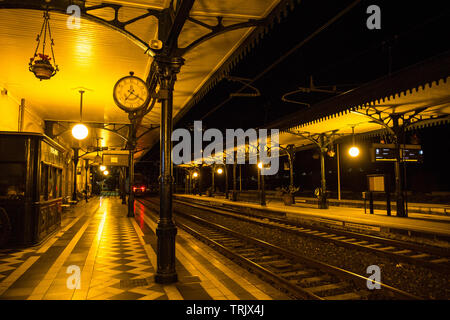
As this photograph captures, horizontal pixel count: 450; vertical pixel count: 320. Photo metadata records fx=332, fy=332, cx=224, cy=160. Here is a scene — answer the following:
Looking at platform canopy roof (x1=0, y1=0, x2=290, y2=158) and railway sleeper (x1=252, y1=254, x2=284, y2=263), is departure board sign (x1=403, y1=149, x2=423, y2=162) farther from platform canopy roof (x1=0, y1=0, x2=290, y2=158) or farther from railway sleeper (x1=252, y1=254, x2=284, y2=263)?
platform canopy roof (x1=0, y1=0, x2=290, y2=158)

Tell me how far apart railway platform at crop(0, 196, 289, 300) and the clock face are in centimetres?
330

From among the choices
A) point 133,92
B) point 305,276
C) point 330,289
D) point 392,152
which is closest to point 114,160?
point 133,92

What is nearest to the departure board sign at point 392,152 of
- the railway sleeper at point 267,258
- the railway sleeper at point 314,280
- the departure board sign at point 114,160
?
the railway sleeper at point 267,258

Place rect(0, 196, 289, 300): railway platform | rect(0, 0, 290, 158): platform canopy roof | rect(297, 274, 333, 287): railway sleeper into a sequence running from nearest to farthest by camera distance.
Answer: rect(0, 196, 289, 300): railway platform, rect(297, 274, 333, 287): railway sleeper, rect(0, 0, 290, 158): platform canopy roof

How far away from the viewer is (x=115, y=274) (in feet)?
19.6

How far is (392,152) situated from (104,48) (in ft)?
37.2

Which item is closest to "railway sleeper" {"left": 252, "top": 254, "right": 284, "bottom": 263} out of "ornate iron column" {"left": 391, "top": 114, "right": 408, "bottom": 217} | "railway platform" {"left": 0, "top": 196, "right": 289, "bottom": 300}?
"railway platform" {"left": 0, "top": 196, "right": 289, "bottom": 300}

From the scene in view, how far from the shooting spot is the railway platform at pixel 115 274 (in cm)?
489

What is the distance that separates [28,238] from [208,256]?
4599 millimetres

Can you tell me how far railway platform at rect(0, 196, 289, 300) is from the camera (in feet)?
16.0

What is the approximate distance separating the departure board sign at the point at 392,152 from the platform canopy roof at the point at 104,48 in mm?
7513
